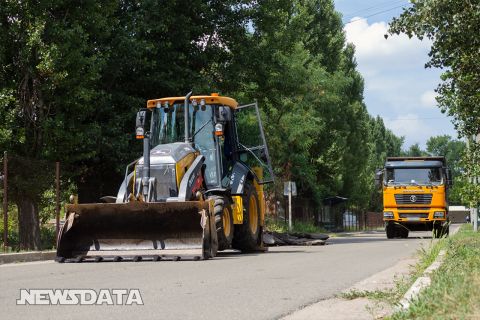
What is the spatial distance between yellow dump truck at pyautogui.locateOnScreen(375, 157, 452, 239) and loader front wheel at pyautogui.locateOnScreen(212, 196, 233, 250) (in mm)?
14808

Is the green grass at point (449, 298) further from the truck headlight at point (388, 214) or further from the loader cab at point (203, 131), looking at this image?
the truck headlight at point (388, 214)

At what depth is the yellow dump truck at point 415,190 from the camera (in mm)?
29609

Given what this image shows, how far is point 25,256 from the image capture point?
16.0 meters

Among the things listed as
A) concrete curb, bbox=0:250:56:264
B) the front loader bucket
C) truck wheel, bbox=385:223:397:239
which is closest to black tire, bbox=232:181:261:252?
the front loader bucket

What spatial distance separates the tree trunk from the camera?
1921cm

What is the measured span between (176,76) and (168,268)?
13689 mm

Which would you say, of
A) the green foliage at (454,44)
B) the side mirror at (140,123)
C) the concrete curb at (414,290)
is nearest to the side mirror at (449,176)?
the green foliage at (454,44)

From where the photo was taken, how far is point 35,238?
19.5 metres

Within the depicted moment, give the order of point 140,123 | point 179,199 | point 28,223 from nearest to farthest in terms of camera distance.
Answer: point 179,199 → point 140,123 → point 28,223

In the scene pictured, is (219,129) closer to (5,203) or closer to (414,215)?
(5,203)

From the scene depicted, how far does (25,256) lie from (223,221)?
4200 millimetres

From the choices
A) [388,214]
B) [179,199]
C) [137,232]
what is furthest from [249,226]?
[388,214]

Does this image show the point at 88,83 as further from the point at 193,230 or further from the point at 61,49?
the point at 193,230

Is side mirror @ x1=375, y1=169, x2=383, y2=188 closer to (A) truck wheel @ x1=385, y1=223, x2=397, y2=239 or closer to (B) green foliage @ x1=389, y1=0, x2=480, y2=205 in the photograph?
(A) truck wheel @ x1=385, y1=223, x2=397, y2=239
